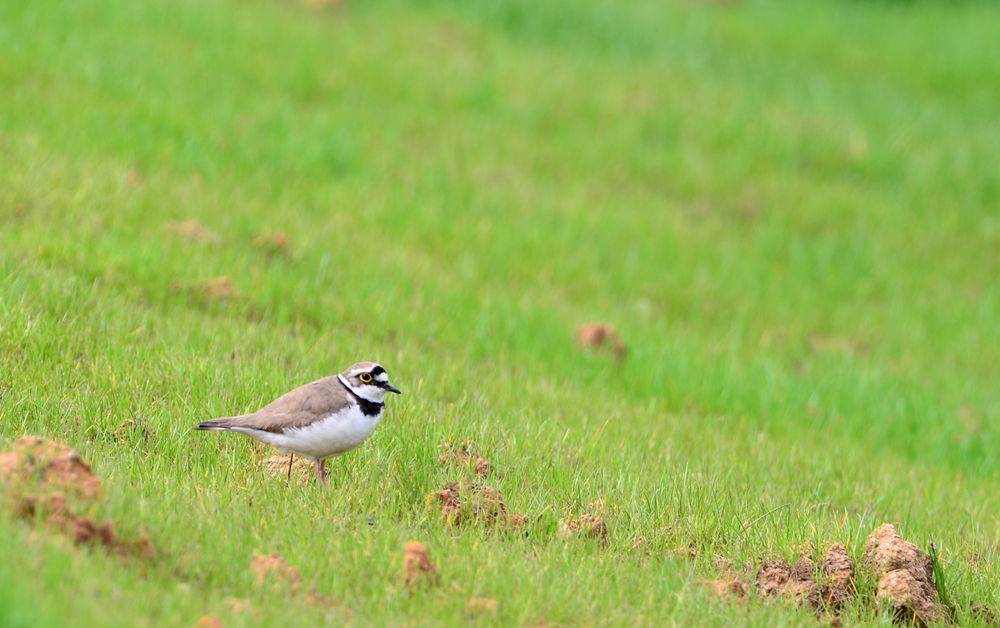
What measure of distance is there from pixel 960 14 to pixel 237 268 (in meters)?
19.0

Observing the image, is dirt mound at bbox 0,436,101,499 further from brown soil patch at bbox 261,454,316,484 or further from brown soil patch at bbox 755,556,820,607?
brown soil patch at bbox 755,556,820,607

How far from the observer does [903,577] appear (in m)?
5.78

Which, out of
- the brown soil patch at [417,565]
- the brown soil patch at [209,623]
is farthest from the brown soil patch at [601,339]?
the brown soil patch at [209,623]

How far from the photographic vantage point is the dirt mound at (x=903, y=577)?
5.74 meters

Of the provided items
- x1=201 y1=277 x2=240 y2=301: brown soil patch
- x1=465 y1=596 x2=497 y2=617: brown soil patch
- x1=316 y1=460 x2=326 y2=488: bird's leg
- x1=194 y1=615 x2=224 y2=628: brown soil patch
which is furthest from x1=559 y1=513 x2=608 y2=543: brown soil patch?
x1=201 y1=277 x2=240 y2=301: brown soil patch

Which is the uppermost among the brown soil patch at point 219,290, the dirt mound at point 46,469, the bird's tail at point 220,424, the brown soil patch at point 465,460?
the dirt mound at point 46,469

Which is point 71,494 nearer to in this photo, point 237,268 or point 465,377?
point 465,377

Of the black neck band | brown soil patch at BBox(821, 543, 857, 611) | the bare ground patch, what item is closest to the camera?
the bare ground patch

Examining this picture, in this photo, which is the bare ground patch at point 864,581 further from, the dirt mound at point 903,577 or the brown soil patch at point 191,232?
the brown soil patch at point 191,232

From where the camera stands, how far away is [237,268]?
30.7 ft

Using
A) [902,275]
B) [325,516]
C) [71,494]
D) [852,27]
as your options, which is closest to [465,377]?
[325,516]

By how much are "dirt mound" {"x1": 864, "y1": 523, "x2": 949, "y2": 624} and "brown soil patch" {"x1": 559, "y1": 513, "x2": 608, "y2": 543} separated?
4.56 ft

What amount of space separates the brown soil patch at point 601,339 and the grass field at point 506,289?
0.14 meters

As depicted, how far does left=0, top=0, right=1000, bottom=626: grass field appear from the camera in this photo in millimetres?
5496
